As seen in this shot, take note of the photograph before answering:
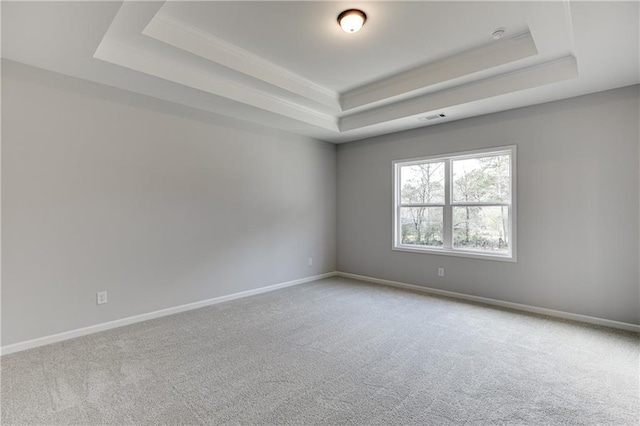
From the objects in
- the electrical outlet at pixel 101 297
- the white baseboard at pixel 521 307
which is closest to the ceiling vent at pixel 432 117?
the white baseboard at pixel 521 307

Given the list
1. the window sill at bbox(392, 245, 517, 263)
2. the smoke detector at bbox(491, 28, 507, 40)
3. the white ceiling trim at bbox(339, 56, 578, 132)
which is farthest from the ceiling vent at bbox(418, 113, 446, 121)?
the window sill at bbox(392, 245, 517, 263)

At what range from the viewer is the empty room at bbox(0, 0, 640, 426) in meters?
2.23

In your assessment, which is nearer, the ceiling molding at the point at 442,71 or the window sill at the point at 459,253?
the ceiling molding at the point at 442,71

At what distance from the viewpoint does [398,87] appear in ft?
12.9

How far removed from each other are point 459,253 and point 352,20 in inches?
136

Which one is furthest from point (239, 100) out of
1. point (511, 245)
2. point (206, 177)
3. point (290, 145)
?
point (511, 245)

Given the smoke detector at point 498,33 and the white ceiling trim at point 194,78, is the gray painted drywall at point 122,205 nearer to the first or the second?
the white ceiling trim at point 194,78

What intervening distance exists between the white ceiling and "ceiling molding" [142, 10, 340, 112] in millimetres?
11

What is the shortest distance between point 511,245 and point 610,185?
1210 mm

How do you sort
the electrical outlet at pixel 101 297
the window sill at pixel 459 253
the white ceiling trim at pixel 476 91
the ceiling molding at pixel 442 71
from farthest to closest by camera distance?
the window sill at pixel 459 253 → the electrical outlet at pixel 101 297 → the white ceiling trim at pixel 476 91 → the ceiling molding at pixel 442 71

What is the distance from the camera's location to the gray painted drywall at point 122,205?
2879 mm

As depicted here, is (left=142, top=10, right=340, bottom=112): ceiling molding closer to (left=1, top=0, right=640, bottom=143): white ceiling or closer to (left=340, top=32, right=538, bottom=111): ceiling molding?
(left=1, top=0, right=640, bottom=143): white ceiling

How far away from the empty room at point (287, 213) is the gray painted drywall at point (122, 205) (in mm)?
21

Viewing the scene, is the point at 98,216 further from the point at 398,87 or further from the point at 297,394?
the point at 398,87
